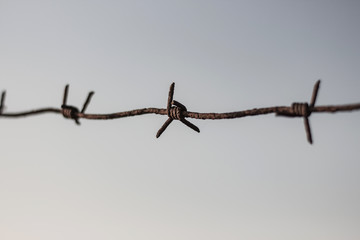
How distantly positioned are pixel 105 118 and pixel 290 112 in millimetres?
1197

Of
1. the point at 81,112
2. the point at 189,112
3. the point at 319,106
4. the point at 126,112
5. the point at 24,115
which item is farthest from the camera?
the point at 24,115

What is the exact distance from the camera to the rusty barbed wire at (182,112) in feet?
5.20

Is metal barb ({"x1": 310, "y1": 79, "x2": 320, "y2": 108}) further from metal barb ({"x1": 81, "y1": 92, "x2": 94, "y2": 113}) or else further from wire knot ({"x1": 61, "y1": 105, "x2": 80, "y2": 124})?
wire knot ({"x1": 61, "y1": 105, "x2": 80, "y2": 124})

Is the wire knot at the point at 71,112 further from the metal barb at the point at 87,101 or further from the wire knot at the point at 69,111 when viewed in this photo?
the metal barb at the point at 87,101

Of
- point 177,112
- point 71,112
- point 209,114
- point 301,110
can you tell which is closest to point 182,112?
point 177,112

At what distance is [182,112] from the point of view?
6.84 ft

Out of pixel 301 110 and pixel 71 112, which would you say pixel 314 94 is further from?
pixel 71 112

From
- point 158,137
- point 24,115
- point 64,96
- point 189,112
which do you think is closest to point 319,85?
point 189,112

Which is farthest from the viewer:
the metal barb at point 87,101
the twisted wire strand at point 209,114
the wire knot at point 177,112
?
the metal barb at point 87,101

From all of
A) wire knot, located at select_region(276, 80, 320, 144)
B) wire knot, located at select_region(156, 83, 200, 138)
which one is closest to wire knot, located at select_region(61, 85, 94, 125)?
wire knot, located at select_region(156, 83, 200, 138)

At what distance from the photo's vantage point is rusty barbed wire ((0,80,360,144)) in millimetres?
1585

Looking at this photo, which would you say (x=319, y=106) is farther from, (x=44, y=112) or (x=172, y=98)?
(x=44, y=112)

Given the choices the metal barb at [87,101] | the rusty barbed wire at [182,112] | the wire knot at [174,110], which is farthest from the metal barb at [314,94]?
the metal barb at [87,101]

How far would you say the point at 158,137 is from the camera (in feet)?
7.28
